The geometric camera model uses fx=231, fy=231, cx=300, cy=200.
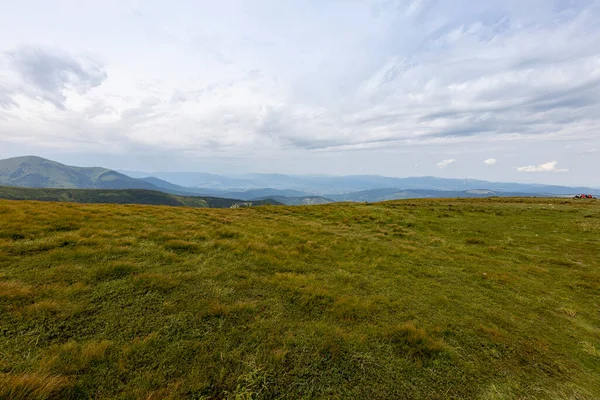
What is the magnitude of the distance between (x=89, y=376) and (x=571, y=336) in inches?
474

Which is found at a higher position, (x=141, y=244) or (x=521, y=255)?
(x=141, y=244)

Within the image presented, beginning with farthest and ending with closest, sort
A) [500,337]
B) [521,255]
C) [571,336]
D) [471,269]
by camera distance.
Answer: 1. [521,255]
2. [471,269]
3. [571,336]
4. [500,337]

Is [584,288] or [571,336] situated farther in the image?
[584,288]

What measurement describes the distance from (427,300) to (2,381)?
10098mm

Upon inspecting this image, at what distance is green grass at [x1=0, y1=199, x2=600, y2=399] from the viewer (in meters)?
4.34

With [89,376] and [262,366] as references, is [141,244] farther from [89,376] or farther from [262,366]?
[262,366]

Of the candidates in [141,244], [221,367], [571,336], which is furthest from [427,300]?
[141,244]

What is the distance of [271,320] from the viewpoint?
612 centimetres

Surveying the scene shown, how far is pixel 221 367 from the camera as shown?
4527mm

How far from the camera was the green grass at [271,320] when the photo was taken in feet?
14.3

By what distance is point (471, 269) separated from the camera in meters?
11.4

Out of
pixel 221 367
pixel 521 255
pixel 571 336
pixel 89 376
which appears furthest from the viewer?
pixel 521 255

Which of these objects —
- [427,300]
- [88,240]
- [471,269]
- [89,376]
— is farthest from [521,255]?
[88,240]

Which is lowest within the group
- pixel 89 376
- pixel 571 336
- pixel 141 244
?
pixel 571 336
